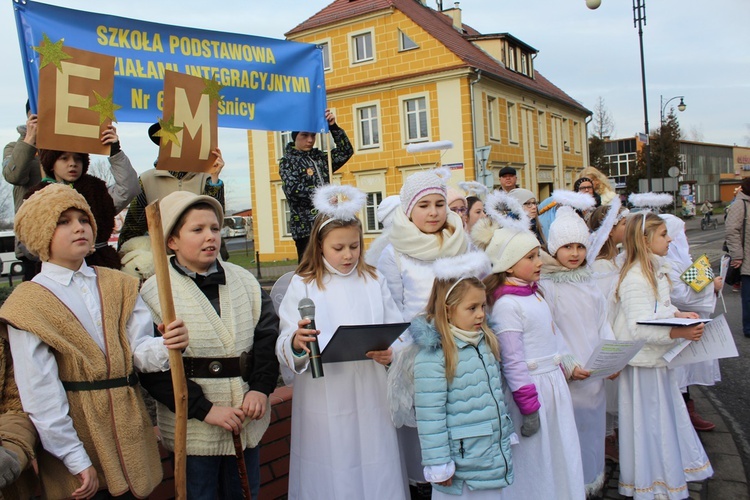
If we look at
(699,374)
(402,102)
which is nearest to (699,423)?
(699,374)

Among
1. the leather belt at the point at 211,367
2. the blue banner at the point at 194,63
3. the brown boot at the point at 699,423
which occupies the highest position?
the blue banner at the point at 194,63

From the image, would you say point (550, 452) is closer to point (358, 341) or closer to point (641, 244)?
point (358, 341)

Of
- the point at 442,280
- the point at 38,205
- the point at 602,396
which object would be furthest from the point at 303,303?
the point at 602,396

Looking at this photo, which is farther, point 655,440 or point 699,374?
point 699,374

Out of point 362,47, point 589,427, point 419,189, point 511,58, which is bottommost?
point 589,427

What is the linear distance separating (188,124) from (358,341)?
1454 millimetres

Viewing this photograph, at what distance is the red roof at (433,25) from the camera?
26266 millimetres

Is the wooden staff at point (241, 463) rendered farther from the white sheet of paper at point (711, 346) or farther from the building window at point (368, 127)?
the building window at point (368, 127)

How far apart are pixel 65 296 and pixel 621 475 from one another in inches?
141

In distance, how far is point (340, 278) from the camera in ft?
10.9

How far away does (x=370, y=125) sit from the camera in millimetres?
27547

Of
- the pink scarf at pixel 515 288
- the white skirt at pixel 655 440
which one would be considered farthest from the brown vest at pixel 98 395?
the white skirt at pixel 655 440

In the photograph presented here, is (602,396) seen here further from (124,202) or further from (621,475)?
(124,202)

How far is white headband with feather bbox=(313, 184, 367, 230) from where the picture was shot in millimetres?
3268
